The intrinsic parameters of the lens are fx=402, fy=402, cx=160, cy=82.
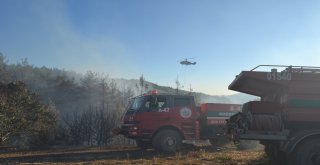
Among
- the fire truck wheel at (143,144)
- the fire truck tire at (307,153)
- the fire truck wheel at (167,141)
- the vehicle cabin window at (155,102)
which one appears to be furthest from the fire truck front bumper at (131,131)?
the fire truck tire at (307,153)

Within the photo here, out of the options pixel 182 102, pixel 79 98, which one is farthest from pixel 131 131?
pixel 79 98

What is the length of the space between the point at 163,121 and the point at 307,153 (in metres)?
7.32

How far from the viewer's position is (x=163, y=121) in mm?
15656

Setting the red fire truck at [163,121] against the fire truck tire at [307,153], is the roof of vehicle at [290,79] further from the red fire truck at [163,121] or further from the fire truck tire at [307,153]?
the red fire truck at [163,121]

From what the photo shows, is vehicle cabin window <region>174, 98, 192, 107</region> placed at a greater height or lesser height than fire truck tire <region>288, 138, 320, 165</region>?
greater

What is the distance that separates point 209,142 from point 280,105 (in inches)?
367

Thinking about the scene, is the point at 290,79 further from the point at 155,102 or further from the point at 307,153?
the point at 155,102

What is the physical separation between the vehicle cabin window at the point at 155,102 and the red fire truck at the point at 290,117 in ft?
20.0

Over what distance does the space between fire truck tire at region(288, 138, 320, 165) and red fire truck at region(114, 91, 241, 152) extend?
22.4 feet

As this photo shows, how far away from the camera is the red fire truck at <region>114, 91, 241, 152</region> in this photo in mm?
15531

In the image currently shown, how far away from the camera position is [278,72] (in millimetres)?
9633

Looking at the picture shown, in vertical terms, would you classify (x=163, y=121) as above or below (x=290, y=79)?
below

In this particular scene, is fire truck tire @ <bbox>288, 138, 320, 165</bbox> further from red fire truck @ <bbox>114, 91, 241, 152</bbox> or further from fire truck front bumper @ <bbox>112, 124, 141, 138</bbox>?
fire truck front bumper @ <bbox>112, 124, 141, 138</bbox>

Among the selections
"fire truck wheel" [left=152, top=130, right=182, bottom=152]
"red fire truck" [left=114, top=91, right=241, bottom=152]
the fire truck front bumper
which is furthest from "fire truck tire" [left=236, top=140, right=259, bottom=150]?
the fire truck front bumper
